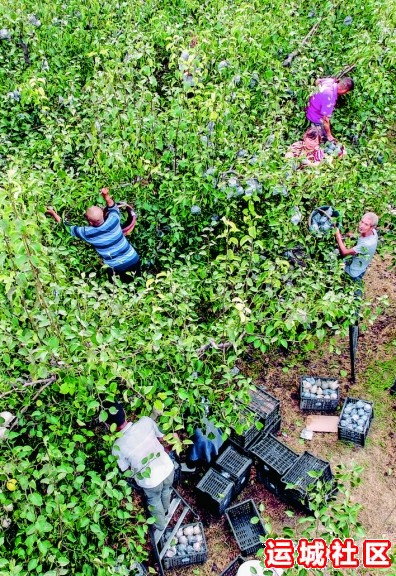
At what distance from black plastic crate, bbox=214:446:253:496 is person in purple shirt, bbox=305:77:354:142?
14.8 feet

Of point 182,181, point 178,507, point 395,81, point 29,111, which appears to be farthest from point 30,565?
point 395,81

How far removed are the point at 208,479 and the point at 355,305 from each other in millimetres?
2176

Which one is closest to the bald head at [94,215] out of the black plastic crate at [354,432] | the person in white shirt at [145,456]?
the person in white shirt at [145,456]

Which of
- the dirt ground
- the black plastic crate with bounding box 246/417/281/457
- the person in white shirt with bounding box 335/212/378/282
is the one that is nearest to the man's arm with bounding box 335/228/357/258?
the person in white shirt with bounding box 335/212/378/282

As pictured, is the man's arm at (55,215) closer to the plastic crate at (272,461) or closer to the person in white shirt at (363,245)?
the person in white shirt at (363,245)

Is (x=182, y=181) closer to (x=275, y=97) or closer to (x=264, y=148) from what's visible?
(x=264, y=148)

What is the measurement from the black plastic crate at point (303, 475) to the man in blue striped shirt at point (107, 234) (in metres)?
2.51

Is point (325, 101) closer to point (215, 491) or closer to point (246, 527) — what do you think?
point (215, 491)

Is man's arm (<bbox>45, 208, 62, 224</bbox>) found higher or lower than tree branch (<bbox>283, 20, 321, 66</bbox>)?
lower

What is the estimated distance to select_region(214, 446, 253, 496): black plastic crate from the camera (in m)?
5.10

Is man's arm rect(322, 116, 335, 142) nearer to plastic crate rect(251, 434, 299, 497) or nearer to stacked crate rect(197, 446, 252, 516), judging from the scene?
plastic crate rect(251, 434, 299, 497)

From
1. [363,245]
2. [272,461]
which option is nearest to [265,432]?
[272,461]

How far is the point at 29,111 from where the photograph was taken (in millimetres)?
6926

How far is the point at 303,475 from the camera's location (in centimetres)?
514
